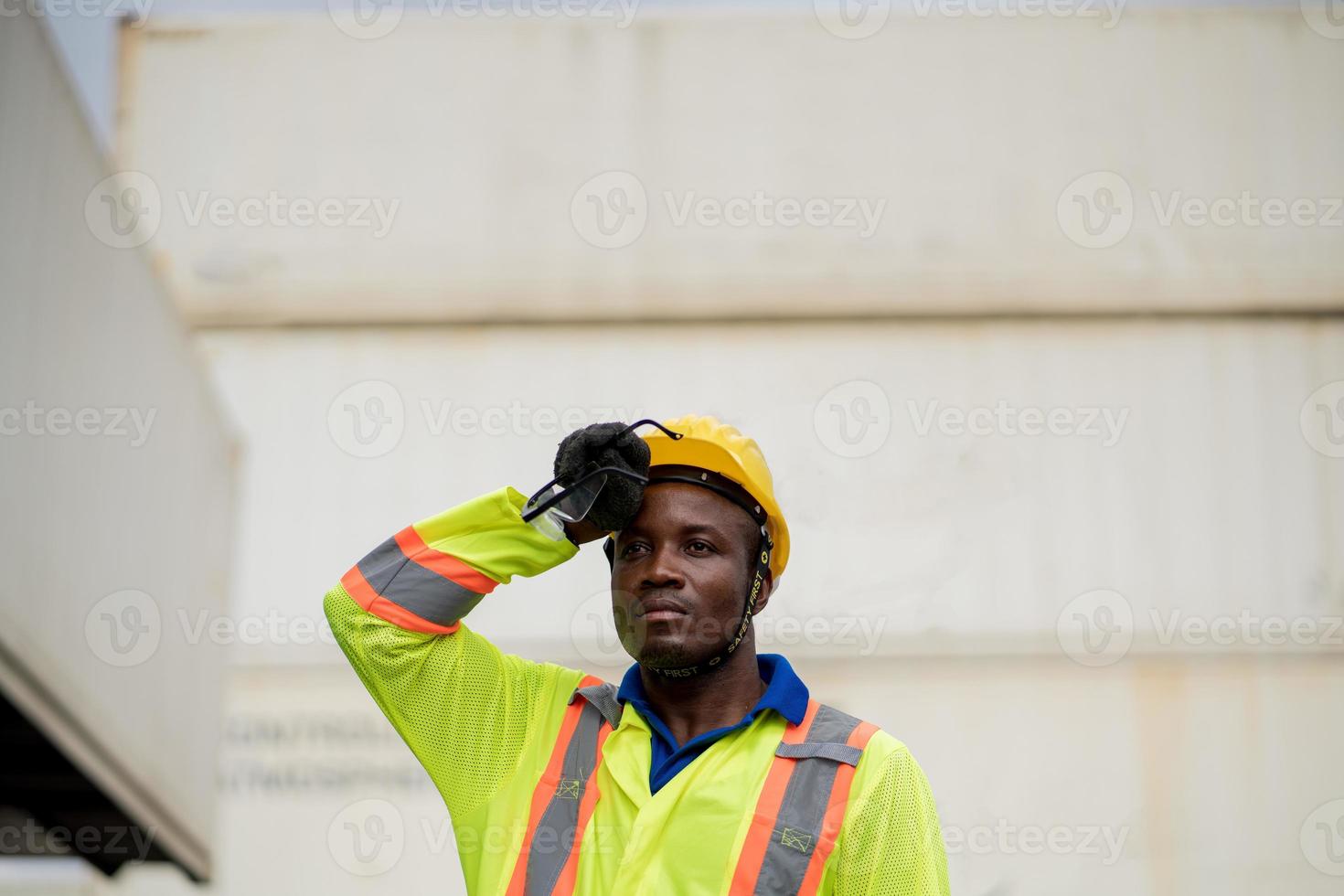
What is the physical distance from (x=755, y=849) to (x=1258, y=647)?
4.34 meters

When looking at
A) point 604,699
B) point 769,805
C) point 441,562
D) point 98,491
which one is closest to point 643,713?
point 604,699

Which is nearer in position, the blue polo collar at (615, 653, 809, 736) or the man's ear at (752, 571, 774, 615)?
the blue polo collar at (615, 653, 809, 736)

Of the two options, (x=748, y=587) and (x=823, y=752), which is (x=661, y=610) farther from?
(x=823, y=752)

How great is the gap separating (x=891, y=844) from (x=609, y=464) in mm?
688

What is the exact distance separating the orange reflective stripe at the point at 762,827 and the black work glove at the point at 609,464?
0.43 metres

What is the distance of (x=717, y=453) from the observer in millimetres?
2191

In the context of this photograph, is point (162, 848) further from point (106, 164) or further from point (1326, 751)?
point (1326, 751)

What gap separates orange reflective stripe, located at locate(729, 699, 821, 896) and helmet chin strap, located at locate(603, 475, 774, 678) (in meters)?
0.17

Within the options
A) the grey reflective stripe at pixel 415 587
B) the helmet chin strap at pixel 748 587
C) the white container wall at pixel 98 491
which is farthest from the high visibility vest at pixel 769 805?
the white container wall at pixel 98 491

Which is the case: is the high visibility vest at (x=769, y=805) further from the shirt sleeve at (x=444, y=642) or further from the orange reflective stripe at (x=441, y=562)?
the orange reflective stripe at (x=441, y=562)

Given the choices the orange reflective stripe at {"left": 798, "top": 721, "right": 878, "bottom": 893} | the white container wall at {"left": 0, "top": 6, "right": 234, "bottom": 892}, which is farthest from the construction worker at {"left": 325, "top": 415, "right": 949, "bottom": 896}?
the white container wall at {"left": 0, "top": 6, "right": 234, "bottom": 892}

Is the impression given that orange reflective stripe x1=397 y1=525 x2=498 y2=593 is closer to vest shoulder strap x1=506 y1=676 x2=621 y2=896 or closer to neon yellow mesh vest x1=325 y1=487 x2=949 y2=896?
neon yellow mesh vest x1=325 y1=487 x2=949 y2=896

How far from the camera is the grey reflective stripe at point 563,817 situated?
75.8 inches

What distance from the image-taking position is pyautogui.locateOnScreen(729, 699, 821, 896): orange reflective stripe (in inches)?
71.8
